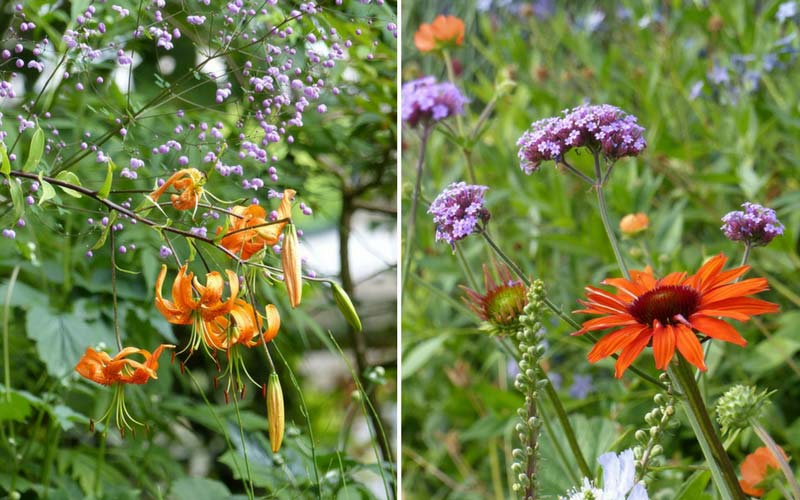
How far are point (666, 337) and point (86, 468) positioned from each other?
52cm

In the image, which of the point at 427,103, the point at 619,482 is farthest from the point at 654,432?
the point at 427,103

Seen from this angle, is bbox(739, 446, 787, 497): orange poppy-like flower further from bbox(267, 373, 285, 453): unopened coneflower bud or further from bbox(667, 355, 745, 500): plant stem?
bbox(267, 373, 285, 453): unopened coneflower bud

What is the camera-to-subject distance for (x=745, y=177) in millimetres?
851

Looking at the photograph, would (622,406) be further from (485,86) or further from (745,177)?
A: (485,86)

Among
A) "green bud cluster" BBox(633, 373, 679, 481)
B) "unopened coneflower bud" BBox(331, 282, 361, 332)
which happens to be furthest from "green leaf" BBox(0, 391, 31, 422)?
"green bud cluster" BBox(633, 373, 679, 481)

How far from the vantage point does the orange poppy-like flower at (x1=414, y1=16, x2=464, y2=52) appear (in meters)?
0.74

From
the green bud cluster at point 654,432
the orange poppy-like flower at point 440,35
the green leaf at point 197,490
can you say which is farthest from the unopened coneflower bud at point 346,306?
the orange poppy-like flower at point 440,35

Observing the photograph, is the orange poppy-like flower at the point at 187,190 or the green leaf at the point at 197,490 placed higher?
the orange poppy-like flower at the point at 187,190

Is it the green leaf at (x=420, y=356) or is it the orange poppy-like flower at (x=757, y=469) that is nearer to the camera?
the orange poppy-like flower at (x=757, y=469)

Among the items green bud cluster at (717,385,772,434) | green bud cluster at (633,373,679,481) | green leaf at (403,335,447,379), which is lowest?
green bud cluster at (633,373,679,481)

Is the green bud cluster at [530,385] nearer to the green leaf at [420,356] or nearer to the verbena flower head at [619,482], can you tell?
the verbena flower head at [619,482]

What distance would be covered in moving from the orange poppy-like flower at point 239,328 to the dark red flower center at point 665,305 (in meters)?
0.16

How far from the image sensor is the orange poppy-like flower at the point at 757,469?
455 mm

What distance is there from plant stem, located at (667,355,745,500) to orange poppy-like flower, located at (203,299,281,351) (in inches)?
6.7
